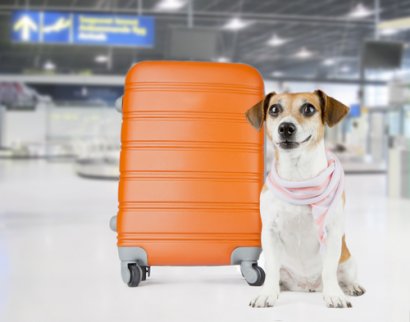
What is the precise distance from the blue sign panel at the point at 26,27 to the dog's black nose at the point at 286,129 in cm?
939

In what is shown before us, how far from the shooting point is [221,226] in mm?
2783

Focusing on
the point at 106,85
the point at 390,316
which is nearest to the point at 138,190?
the point at 390,316

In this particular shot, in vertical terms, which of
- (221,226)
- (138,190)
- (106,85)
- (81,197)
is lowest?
(81,197)

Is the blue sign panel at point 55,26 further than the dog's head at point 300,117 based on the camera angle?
Yes

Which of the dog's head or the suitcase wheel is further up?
the dog's head

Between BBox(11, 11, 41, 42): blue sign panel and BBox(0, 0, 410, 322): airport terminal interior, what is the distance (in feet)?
0.09

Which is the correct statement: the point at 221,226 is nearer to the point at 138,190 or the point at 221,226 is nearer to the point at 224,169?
the point at 224,169

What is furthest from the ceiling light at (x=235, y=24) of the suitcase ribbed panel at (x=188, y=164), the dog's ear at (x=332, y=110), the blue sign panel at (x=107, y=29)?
the dog's ear at (x=332, y=110)

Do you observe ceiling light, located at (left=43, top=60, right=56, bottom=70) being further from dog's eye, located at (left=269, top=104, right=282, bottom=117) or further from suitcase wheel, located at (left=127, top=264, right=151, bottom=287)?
dog's eye, located at (left=269, top=104, right=282, bottom=117)

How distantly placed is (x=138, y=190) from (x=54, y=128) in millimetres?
22456

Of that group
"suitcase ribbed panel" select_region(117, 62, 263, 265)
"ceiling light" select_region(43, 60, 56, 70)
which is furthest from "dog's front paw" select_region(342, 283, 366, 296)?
"ceiling light" select_region(43, 60, 56, 70)

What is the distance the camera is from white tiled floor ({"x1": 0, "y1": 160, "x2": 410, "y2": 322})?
228 cm

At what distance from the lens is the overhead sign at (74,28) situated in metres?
10.6

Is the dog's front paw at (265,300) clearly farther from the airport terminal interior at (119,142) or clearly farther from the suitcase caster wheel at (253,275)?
the suitcase caster wheel at (253,275)
